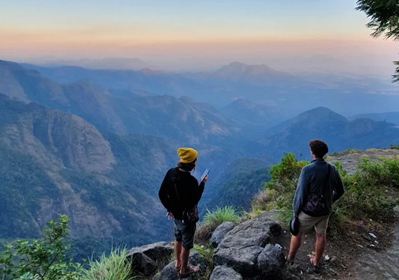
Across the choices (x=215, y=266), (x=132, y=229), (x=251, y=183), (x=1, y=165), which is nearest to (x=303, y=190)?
(x=215, y=266)

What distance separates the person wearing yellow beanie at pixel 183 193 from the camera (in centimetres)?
411

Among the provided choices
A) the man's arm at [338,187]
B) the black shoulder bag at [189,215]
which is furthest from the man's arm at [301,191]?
the black shoulder bag at [189,215]

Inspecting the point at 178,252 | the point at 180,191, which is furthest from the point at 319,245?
the point at 180,191

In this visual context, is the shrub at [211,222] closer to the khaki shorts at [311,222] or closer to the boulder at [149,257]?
the boulder at [149,257]

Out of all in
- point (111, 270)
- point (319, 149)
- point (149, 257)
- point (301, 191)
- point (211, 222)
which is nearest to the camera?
point (319, 149)

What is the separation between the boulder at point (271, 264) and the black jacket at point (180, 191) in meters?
1.48

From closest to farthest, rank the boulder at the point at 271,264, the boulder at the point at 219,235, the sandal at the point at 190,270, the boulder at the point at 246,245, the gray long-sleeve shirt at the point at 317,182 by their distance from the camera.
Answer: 1. the gray long-sleeve shirt at the point at 317,182
2. the boulder at the point at 271,264
3. the boulder at the point at 246,245
4. the sandal at the point at 190,270
5. the boulder at the point at 219,235

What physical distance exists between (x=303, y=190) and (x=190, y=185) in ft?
5.28

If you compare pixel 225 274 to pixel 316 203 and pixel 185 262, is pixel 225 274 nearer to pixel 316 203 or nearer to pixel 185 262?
pixel 185 262

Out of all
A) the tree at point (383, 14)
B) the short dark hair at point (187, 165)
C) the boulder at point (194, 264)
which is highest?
the tree at point (383, 14)

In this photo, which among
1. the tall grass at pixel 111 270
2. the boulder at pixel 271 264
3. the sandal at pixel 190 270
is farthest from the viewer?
the tall grass at pixel 111 270

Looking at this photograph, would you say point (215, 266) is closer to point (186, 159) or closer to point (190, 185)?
point (190, 185)

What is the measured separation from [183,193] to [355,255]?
3463 mm

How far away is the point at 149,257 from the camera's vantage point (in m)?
6.33
